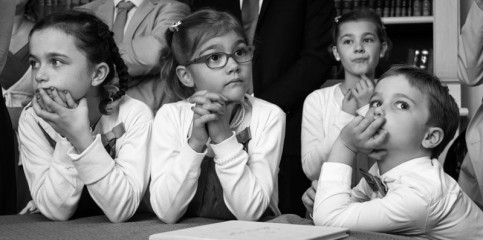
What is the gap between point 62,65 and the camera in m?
1.85

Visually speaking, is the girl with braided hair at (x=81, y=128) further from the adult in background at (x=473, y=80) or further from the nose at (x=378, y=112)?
the adult in background at (x=473, y=80)

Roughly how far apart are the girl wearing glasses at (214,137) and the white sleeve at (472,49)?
700 mm

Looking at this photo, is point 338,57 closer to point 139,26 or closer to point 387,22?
point 139,26

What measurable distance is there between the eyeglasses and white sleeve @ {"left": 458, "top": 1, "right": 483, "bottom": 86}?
2.35 ft

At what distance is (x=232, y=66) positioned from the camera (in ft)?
6.06

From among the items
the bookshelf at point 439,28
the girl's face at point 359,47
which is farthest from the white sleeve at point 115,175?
the bookshelf at point 439,28

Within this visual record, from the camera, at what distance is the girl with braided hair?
169 centimetres

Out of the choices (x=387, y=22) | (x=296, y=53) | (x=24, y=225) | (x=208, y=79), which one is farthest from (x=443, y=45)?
(x=24, y=225)

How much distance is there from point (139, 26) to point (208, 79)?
87 centimetres

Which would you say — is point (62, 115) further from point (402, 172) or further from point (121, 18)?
point (121, 18)

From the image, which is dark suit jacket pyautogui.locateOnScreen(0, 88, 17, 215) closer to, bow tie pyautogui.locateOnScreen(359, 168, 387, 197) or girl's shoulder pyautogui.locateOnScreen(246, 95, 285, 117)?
girl's shoulder pyautogui.locateOnScreen(246, 95, 285, 117)

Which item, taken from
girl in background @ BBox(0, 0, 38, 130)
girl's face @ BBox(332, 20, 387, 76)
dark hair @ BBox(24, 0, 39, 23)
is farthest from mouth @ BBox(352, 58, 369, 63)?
dark hair @ BBox(24, 0, 39, 23)

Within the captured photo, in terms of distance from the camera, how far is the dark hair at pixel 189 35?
6.35ft

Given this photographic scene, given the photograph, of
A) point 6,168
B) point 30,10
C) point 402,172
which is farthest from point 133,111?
point 30,10
